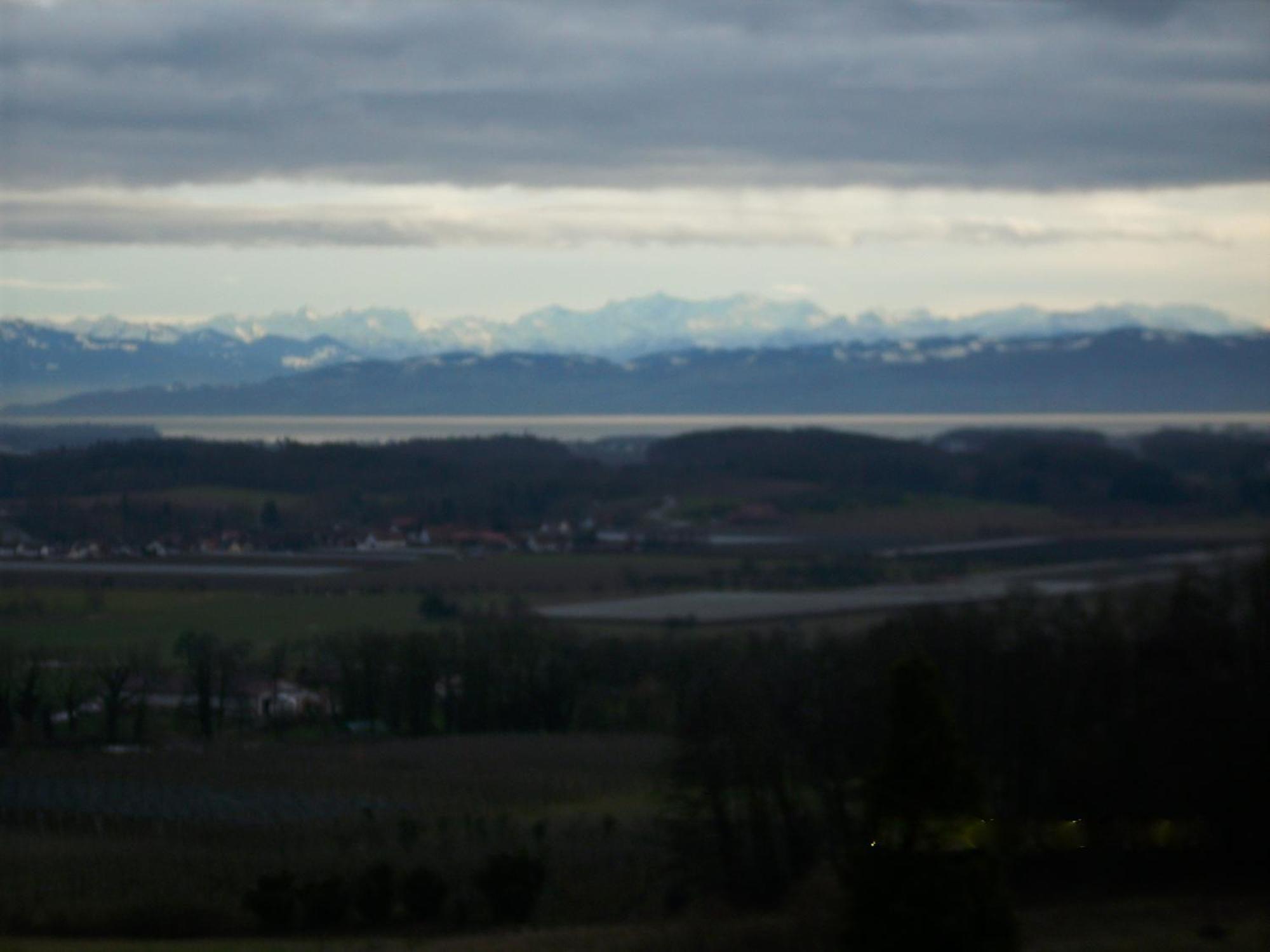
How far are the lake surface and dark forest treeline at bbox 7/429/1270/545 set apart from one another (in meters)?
1.57

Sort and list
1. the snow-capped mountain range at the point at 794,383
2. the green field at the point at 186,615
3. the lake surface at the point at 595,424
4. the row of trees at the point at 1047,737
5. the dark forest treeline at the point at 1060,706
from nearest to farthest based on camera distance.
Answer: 1. the row of trees at the point at 1047,737
2. the dark forest treeline at the point at 1060,706
3. the lake surface at the point at 595,424
4. the green field at the point at 186,615
5. the snow-capped mountain range at the point at 794,383

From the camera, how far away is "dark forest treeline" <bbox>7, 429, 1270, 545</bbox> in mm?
21094

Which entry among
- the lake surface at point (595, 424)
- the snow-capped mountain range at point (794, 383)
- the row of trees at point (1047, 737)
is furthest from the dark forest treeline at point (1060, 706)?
the snow-capped mountain range at point (794, 383)

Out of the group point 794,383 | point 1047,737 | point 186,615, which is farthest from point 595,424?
point 1047,737

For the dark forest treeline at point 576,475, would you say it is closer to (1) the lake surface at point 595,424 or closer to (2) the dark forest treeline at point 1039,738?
(1) the lake surface at point 595,424

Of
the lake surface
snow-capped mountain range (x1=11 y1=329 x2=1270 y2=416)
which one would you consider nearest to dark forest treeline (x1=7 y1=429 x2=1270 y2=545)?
the lake surface

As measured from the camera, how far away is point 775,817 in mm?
17625

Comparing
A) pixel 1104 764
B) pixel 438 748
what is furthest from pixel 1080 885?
pixel 438 748

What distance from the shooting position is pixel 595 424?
100688 mm

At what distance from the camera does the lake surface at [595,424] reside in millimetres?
30319

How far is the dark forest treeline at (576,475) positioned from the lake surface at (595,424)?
1567 millimetres

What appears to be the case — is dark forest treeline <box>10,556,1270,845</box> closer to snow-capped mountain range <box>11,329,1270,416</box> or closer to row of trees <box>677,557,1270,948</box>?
row of trees <box>677,557,1270,948</box>

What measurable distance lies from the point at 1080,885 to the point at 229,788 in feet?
Result: 41.7

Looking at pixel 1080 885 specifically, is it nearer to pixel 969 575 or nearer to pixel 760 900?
pixel 760 900
